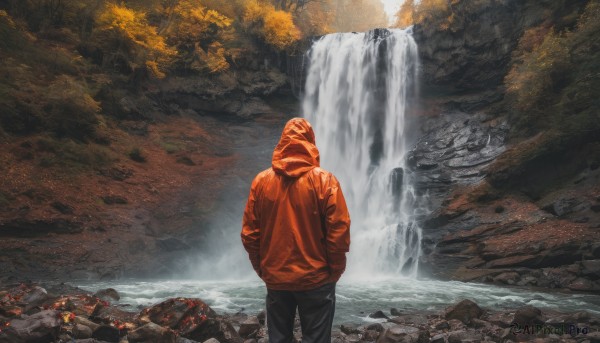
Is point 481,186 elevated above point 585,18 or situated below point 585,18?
below

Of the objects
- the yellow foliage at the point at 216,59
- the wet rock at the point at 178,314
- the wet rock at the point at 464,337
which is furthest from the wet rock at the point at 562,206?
the yellow foliage at the point at 216,59

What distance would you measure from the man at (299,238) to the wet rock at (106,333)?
2.78m

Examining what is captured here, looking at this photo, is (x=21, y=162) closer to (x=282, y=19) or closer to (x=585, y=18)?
(x=282, y=19)

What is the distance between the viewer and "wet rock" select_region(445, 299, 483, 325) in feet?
23.7

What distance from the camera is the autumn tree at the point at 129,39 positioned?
60.1 ft

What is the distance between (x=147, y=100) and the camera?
70.2 feet

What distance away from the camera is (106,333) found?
497 centimetres

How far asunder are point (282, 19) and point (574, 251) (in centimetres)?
2051

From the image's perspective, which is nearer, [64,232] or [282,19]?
[64,232]

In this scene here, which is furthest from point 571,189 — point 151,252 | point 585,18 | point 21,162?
point 21,162

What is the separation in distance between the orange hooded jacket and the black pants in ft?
0.27

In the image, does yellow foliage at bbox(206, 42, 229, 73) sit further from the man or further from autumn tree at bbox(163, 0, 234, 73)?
the man

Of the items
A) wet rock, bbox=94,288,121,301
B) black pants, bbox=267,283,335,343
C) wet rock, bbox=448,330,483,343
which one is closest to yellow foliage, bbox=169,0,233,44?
wet rock, bbox=94,288,121,301

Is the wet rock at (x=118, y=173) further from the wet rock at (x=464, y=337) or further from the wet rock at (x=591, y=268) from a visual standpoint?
the wet rock at (x=591, y=268)
